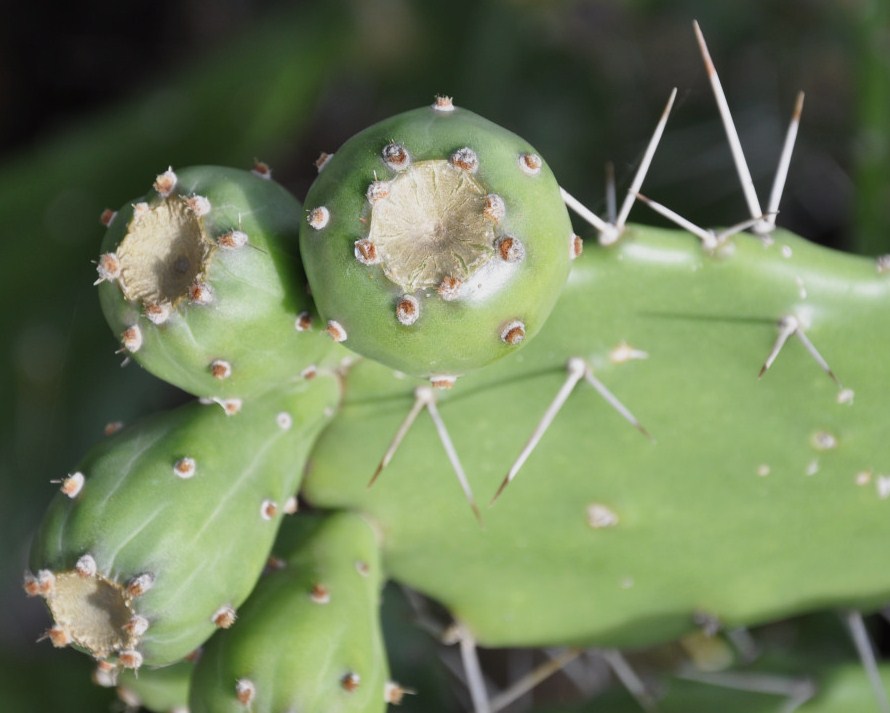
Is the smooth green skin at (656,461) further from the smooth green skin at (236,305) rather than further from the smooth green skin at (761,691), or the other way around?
the smooth green skin at (236,305)

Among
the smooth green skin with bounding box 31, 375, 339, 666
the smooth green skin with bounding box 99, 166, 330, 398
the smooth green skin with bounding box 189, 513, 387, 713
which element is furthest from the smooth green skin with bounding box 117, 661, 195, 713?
the smooth green skin with bounding box 99, 166, 330, 398

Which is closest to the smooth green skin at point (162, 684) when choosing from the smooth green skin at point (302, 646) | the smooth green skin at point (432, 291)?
the smooth green skin at point (302, 646)

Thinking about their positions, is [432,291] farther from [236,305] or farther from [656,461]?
[656,461]

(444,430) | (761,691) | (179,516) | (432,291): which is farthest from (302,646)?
(761,691)

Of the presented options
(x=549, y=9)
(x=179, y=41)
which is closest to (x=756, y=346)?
(x=549, y=9)

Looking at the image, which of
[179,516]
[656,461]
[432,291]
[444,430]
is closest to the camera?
[432,291]

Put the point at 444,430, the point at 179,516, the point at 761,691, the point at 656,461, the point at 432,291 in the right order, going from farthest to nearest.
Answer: the point at 761,691, the point at 656,461, the point at 444,430, the point at 179,516, the point at 432,291

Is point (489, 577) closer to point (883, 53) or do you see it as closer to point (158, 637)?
point (158, 637)
